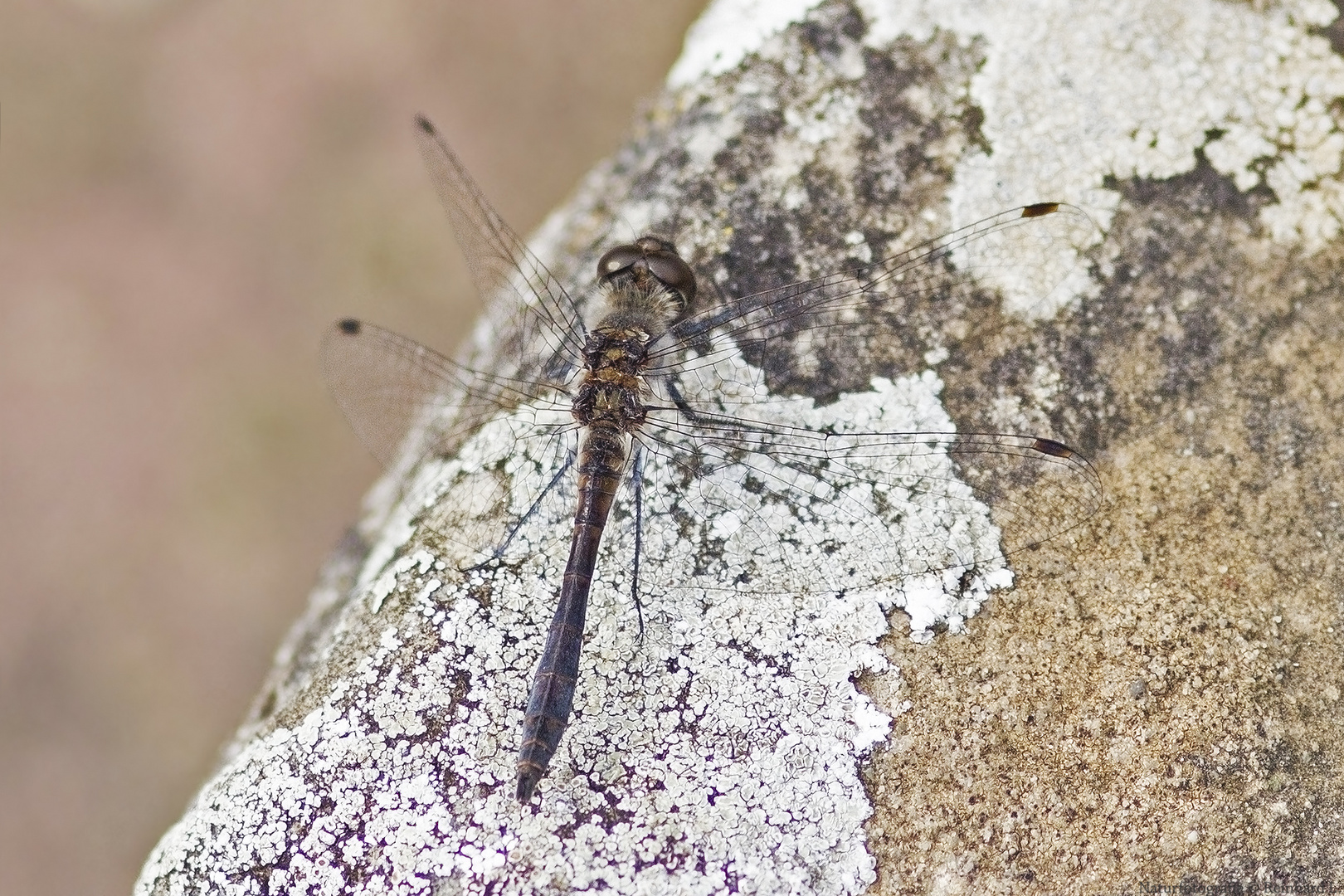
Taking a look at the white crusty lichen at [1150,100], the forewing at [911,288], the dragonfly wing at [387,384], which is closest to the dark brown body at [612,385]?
the forewing at [911,288]

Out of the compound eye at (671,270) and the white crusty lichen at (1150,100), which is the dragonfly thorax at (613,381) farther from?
the white crusty lichen at (1150,100)

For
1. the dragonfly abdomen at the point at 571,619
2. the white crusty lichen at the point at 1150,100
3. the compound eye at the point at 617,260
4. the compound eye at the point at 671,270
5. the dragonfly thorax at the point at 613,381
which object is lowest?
the dragonfly abdomen at the point at 571,619

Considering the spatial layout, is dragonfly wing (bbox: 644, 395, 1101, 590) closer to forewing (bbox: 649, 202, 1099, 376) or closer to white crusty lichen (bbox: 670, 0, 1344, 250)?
forewing (bbox: 649, 202, 1099, 376)

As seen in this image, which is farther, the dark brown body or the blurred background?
the blurred background

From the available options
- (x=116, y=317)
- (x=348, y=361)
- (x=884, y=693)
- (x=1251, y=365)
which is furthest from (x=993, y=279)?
(x=116, y=317)

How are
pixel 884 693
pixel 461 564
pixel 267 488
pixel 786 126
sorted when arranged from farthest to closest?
1. pixel 267 488
2. pixel 786 126
3. pixel 461 564
4. pixel 884 693

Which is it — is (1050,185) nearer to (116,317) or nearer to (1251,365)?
(1251,365)

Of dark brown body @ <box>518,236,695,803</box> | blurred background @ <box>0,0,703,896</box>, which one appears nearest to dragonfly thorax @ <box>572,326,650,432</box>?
dark brown body @ <box>518,236,695,803</box>
